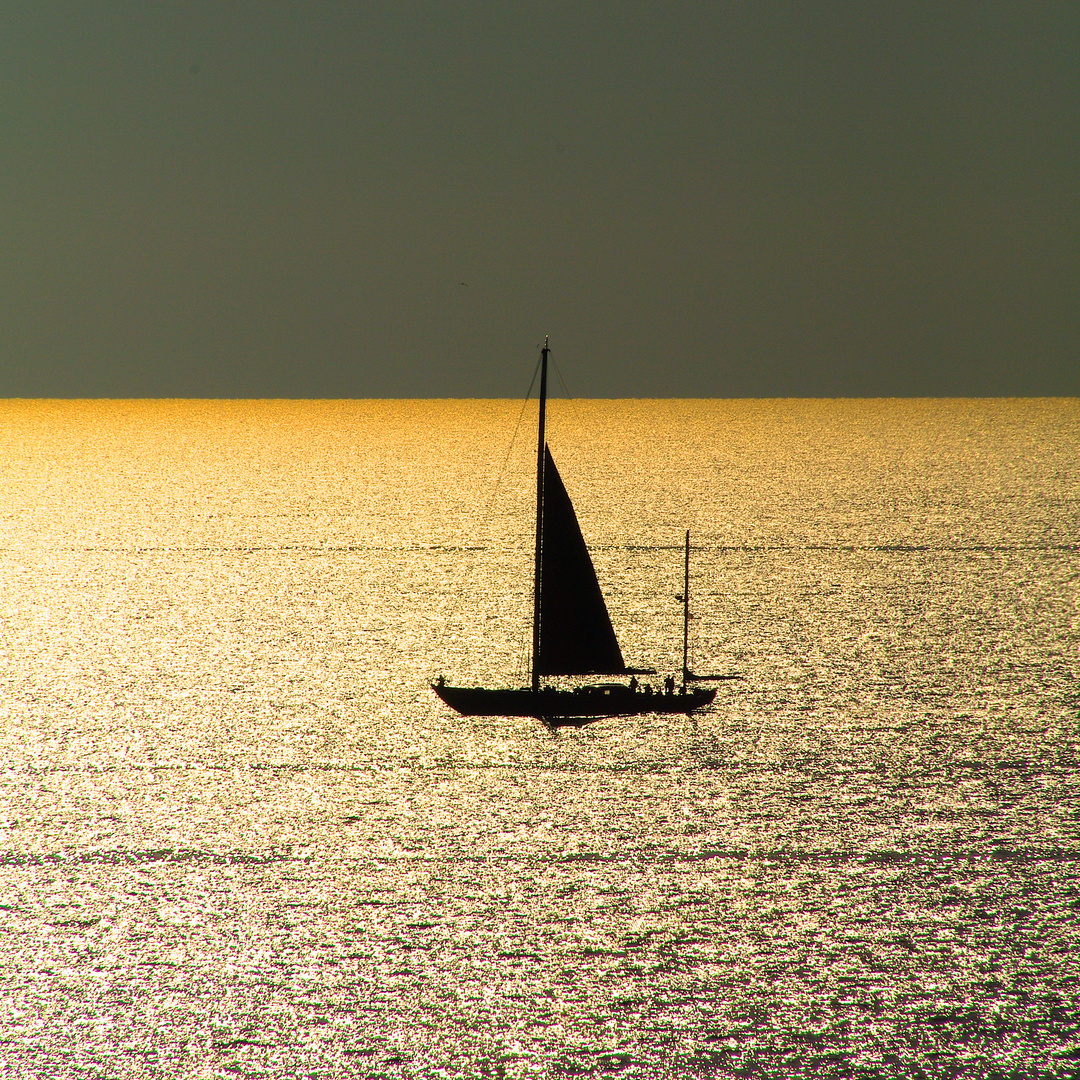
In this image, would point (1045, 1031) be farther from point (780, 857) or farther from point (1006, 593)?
point (1006, 593)

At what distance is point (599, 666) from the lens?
10.4ft

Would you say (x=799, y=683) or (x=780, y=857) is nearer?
(x=780, y=857)

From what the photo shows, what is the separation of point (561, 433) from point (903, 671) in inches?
633

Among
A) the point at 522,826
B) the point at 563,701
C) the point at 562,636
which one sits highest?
the point at 562,636

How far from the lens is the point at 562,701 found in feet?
10.7

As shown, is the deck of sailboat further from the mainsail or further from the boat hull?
the mainsail

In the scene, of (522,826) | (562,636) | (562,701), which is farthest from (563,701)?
(522,826)

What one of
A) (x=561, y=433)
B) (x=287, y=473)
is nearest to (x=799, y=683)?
(x=287, y=473)

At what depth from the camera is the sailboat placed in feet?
10.2

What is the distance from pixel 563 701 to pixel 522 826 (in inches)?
26.0

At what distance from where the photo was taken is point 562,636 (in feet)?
10.5

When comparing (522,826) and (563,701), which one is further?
(563,701)

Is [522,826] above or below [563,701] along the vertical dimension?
below

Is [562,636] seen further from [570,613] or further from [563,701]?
[563,701]
